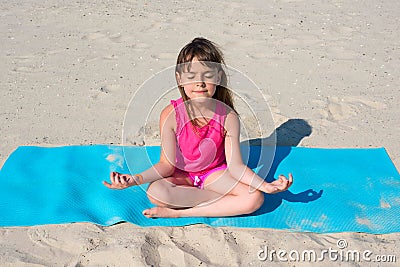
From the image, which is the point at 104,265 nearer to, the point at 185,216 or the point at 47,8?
the point at 185,216

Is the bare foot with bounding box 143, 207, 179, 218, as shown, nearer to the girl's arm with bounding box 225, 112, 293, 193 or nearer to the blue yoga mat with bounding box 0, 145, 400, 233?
the blue yoga mat with bounding box 0, 145, 400, 233

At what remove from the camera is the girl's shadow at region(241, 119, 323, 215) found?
9.73 ft

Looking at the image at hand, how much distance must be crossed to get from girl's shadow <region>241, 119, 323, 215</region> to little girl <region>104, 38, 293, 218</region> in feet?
0.69

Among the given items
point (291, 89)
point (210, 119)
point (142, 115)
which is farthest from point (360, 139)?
point (142, 115)

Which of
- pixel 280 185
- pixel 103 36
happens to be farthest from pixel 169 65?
pixel 280 185

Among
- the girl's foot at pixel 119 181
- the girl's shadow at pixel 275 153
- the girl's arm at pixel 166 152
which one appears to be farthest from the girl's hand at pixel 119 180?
the girl's shadow at pixel 275 153

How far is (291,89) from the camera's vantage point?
172 inches

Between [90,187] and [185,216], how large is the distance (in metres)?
0.65

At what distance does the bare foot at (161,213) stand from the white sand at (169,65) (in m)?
0.09

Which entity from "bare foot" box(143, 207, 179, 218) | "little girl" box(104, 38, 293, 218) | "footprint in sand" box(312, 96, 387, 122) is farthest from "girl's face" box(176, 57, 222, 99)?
"footprint in sand" box(312, 96, 387, 122)

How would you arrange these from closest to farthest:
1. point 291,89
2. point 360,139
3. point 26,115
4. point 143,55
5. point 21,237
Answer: point 21,237
point 360,139
point 26,115
point 291,89
point 143,55

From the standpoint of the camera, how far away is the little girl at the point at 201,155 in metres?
2.74

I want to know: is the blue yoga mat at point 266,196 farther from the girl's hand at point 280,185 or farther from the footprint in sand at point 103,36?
the footprint in sand at point 103,36

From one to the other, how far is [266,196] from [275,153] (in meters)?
0.56
